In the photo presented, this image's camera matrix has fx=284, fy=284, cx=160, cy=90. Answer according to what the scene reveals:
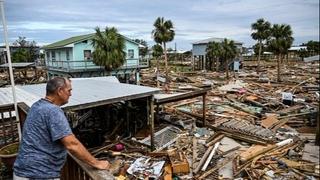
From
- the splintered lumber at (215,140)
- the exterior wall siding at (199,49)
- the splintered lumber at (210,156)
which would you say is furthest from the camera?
the exterior wall siding at (199,49)

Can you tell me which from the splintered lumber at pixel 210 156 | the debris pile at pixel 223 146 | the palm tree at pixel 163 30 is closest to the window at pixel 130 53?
the palm tree at pixel 163 30

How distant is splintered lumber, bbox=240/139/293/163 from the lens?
1032 centimetres

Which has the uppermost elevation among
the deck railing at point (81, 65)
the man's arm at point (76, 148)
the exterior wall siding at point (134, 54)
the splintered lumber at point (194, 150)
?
the exterior wall siding at point (134, 54)

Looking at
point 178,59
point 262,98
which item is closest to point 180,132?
point 262,98

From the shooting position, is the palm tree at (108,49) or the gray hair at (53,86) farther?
the palm tree at (108,49)

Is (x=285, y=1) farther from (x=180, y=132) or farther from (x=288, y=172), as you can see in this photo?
(x=180, y=132)

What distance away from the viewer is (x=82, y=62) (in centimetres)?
2702

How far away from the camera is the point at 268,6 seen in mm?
2305

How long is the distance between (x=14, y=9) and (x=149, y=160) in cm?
660

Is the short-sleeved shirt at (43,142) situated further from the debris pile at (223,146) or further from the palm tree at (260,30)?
the palm tree at (260,30)

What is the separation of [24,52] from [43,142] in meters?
53.8

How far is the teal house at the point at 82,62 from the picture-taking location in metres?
26.9

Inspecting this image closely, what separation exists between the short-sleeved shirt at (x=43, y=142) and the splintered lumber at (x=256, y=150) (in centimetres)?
852

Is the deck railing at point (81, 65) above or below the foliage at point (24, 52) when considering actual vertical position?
below
